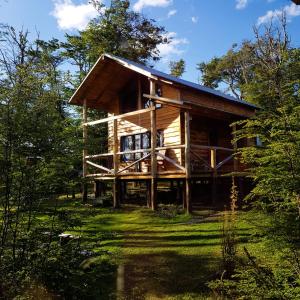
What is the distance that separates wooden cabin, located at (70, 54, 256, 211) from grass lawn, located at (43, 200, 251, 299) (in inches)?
116

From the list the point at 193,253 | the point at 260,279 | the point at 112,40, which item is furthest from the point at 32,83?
the point at 112,40

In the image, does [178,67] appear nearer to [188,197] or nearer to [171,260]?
[188,197]

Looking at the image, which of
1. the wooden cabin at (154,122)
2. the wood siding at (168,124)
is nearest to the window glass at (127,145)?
the wooden cabin at (154,122)

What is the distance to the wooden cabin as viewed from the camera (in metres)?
15.6

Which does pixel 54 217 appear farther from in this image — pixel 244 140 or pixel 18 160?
pixel 244 140

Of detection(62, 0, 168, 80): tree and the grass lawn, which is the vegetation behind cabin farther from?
detection(62, 0, 168, 80): tree

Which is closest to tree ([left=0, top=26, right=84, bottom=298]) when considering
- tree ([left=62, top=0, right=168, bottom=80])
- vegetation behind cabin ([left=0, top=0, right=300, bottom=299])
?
vegetation behind cabin ([left=0, top=0, right=300, bottom=299])

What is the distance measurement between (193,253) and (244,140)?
12799 millimetres

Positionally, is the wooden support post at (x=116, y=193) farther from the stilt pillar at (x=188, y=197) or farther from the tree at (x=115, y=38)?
the tree at (x=115, y=38)

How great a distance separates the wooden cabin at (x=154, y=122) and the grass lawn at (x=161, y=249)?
2953mm

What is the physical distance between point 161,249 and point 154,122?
748 cm

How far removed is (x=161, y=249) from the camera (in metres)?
8.89

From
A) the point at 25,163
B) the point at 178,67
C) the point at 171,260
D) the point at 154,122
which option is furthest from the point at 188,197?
the point at 178,67

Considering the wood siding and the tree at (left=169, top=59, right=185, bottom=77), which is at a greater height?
the tree at (left=169, top=59, right=185, bottom=77)
